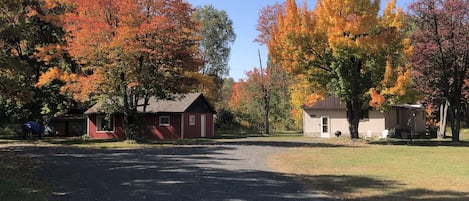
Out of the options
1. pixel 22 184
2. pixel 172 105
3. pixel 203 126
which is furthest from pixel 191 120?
pixel 22 184

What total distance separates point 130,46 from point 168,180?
50.2 feet

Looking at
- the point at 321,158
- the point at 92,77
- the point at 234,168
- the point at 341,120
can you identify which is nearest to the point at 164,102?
the point at 92,77

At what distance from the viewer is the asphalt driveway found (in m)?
10.0

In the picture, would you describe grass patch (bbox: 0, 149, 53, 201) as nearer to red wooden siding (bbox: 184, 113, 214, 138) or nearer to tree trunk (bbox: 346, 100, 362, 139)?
tree trunk (bbox: 346, 100, 362, 139)

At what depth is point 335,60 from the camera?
2995cm

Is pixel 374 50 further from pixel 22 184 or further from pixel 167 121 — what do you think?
pixel 22 184

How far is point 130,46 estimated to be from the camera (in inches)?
1022

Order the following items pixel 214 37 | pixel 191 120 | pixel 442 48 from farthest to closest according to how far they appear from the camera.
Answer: pixel 214 37, pixel 191 120, pixel 442 48

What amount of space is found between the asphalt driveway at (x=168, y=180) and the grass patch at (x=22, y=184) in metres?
0.34

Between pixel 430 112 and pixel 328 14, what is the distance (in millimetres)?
28938

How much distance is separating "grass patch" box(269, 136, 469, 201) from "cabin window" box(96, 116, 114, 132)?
2399 centimetres

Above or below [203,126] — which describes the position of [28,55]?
above

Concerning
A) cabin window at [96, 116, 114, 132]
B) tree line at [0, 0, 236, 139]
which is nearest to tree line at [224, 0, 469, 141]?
tree line at [0, 0, 236, 139]

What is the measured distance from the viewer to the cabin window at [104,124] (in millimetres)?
40519
